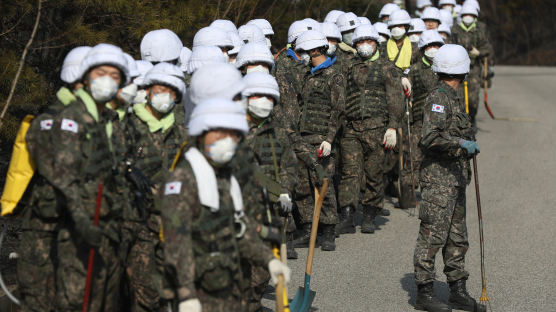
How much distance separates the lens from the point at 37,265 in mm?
5770

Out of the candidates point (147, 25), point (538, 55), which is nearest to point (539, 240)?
point (147, 25)

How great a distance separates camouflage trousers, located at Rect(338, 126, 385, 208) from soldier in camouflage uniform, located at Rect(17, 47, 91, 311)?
580 cm

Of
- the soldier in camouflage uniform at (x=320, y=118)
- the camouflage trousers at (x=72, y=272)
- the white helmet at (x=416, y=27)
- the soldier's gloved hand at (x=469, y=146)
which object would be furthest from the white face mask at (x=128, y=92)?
the white helmet at (x=416, y=27)

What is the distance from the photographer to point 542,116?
21203 mm

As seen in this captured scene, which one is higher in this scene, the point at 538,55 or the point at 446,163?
the point at 538,55

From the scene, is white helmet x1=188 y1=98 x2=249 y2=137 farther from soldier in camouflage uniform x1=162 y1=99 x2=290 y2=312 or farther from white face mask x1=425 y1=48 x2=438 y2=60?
white face mask x1=425 y1=48 x2=438 y2=60

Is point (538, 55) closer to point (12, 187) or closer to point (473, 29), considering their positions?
point (473, 29)

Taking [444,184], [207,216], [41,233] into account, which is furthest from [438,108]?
[41,233]

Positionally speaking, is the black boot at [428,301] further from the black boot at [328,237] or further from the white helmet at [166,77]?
the white helmet at [166,77]

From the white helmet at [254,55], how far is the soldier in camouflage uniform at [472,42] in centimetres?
920

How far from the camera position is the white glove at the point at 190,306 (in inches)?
191

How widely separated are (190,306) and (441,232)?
362cm

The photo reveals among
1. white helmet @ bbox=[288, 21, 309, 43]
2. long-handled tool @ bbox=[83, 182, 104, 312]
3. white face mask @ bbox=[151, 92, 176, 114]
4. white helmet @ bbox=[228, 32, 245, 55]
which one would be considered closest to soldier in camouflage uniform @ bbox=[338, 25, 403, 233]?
Answer: white helmet @ bbox=[288, 21, 309, 43]

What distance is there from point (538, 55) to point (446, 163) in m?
34.9
